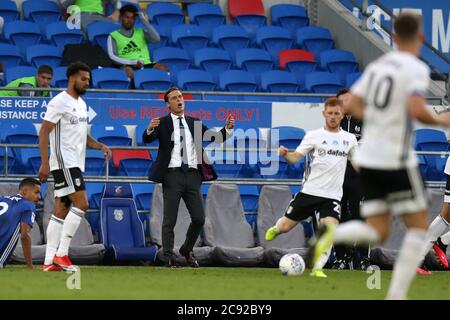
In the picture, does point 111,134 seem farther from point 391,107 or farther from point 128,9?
point 391,107

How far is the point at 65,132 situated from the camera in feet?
41.4

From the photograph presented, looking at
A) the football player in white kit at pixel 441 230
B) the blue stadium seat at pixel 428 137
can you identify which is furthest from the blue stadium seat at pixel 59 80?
the football player in white kit at pixel 441 230

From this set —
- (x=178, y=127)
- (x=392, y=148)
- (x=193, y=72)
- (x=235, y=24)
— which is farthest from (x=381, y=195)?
(x=235, y=24)

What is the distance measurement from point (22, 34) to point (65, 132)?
6.45 m

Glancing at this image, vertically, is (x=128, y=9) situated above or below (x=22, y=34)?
above

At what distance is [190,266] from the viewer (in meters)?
14.7

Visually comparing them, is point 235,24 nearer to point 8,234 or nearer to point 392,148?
point 8,234

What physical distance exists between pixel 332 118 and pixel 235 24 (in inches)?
313

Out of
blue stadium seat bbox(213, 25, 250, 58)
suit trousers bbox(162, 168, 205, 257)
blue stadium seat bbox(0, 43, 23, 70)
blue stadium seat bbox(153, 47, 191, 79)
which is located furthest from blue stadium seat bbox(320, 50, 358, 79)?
suit trousers bbox(162, 168, 205, 257)

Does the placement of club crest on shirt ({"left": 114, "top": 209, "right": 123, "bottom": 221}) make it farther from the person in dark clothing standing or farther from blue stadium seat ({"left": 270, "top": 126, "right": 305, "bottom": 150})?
the person in dark clothing standing

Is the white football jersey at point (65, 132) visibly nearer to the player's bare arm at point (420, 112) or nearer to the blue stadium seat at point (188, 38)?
the player's bare arm at point (420, 112)

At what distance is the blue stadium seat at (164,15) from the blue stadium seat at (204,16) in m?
0.23

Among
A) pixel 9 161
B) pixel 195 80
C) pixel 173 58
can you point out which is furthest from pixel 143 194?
pixel 173 58

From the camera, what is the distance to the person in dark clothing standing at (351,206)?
14.6m
